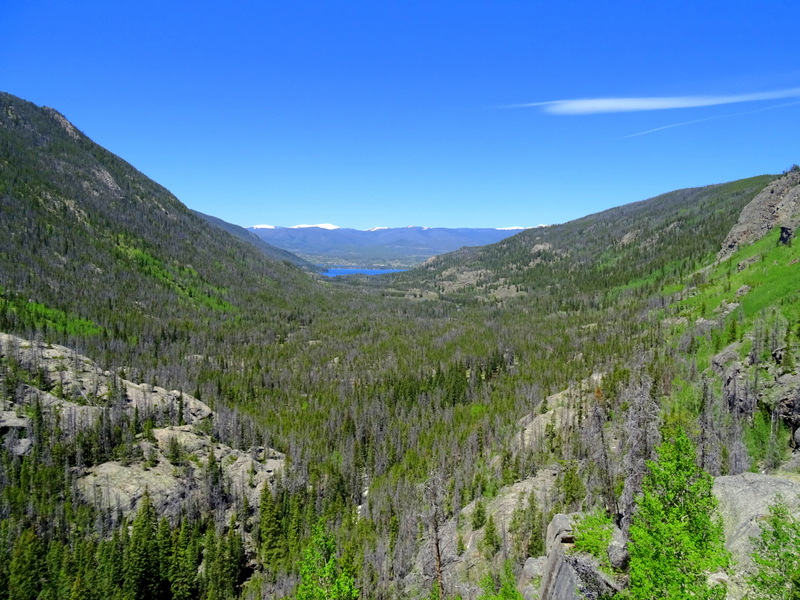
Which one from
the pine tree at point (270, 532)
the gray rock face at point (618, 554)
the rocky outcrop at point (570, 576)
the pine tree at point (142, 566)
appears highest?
the gray rock face at point (618, 554)

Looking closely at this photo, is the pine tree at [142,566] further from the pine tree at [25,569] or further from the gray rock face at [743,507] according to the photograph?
the gray rock face at [743,507]

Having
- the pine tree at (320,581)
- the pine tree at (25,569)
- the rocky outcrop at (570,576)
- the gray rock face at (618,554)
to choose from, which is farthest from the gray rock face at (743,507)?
the pine tree at (25,569)

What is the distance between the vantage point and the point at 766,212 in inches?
6772

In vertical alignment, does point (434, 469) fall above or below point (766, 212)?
below

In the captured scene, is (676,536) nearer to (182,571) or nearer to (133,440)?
(182,571)

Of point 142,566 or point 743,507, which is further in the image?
point 142,566

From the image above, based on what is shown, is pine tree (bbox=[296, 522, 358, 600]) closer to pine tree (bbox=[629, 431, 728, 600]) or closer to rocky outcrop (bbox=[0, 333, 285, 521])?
pine tree (bbox=[629, 431, 728, 600])

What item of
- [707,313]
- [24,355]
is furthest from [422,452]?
[24,355]

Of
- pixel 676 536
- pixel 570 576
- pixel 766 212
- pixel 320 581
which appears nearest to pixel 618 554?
pixel 570 576

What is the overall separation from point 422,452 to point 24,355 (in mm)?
106493

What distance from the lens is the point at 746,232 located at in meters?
176

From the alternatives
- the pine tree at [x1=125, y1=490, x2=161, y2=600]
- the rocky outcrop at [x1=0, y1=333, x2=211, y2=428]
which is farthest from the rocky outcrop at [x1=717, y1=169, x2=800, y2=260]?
the rocky outcrop at [x1=0, y1=333, x2=211, y2=428]

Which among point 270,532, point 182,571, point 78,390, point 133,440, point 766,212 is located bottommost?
point 270,532

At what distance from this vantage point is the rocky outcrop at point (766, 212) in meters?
157
